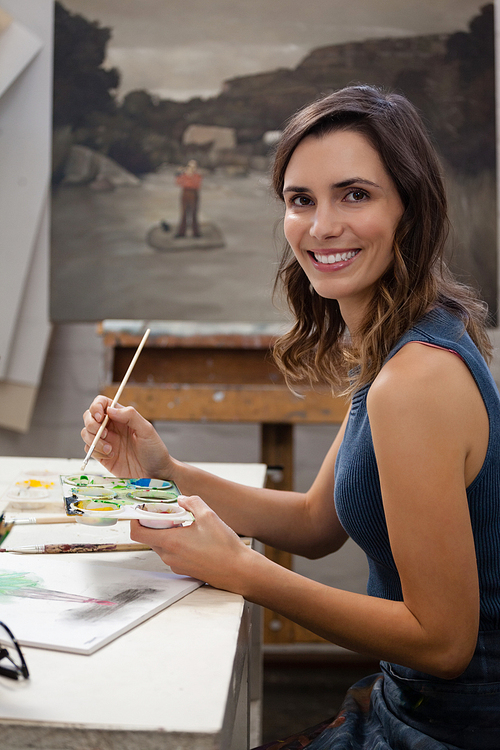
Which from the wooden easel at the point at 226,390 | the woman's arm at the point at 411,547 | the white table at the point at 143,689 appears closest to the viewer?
the white table at the point at 143,689

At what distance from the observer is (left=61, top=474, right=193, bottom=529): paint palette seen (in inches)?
28.4

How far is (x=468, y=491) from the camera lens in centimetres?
76

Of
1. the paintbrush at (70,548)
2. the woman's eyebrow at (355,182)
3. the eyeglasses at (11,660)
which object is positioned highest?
the woman's eyebrow at (355,182)

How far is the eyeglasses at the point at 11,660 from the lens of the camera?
19.6 inches

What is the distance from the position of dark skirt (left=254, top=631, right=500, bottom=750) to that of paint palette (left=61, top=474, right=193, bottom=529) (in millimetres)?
312

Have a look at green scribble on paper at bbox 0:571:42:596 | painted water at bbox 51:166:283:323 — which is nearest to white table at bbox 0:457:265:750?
A: green scribble on paper at bbox 0:571:42:596

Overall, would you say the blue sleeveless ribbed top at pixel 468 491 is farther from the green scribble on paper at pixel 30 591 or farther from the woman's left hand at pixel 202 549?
the green scribble on paper at pixel 30 591

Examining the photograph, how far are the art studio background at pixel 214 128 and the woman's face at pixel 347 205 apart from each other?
1334 millimetres

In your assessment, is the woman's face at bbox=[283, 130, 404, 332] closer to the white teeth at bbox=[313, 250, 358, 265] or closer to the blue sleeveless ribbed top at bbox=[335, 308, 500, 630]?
the white teeth at bbox=[313, 250, 358, 265]

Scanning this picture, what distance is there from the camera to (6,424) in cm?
243

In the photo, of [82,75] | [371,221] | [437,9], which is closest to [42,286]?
[82,75]

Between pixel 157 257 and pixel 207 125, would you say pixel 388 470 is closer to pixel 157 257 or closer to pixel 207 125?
pixel 157 257

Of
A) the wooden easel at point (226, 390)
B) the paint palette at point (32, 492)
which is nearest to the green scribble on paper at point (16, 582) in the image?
the paint palette at point (32, 492)

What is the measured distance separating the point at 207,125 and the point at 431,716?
6.39ft
